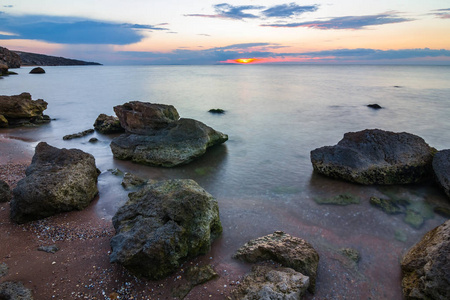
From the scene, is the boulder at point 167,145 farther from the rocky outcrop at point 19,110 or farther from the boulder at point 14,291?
the rocky outcrop at point 19,110

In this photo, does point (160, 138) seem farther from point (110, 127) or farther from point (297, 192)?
point (297, 192)

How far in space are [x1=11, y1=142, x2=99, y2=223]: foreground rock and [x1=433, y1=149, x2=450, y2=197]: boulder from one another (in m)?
9.23

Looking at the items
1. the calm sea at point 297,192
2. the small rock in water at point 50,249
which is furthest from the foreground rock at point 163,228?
the small rock in water at point 50,249

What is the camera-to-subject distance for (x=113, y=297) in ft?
13.9

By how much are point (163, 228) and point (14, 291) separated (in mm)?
2257

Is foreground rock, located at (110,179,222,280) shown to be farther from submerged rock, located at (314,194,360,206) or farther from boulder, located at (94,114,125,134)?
boulder, located at (94,114,125,134)

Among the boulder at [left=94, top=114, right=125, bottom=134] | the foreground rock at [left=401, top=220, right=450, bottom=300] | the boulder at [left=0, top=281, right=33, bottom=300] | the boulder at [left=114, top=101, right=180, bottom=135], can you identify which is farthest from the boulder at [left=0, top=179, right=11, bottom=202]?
the foreground rock at [left=401, top=220, right=450, bottom=300]

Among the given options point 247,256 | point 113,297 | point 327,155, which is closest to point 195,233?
point 247,256

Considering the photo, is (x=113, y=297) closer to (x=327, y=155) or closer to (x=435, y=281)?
(x=435, y=281)

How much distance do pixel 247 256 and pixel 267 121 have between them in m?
13.8

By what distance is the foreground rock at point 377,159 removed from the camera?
26.8ft

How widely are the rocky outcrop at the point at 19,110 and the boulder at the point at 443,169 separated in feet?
61.6

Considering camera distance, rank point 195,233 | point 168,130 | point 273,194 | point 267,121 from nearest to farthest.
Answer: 1. point 195,233
2. point 273,194
3. point 168,130
4. point 267,121

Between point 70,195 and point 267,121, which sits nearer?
point 70,195
